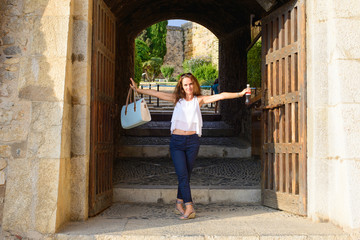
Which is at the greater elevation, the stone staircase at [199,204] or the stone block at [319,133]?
the stone block at [319,133]

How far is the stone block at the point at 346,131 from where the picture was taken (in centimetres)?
366

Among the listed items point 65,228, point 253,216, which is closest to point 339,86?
point 253,216

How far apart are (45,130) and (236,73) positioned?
5890mm

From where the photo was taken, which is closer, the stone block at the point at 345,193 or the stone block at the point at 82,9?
the stone block at the point at 345,193

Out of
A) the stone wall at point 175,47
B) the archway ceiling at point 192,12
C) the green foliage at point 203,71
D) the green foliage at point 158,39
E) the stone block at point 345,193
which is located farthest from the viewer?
the stone wall at point 175,47

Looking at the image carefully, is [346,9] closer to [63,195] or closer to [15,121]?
[63,195]

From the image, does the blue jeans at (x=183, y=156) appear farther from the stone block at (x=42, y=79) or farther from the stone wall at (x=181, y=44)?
the stone wall at (x=181, y=44)

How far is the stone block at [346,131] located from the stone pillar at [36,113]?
Answer: 2.89m

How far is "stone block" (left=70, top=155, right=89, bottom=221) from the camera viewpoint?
3951 mm

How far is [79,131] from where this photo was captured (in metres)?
3.99

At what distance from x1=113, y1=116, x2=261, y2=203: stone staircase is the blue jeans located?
3.05 ft

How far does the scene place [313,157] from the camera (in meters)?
3.93

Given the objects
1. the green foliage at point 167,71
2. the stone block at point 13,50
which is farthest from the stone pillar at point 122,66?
the green foliage at point 167,71

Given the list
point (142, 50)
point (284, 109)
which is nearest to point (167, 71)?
point (142, 50)
